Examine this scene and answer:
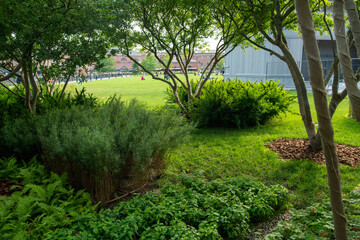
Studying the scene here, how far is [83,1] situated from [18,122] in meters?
2.58

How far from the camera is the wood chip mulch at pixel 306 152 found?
5289mm

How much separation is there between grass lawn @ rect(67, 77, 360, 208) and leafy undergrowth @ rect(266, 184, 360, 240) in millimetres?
679

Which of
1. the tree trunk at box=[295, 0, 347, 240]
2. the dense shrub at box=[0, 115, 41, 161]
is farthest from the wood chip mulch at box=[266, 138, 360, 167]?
the dense shrub at box=[0, 115, 41, 161]

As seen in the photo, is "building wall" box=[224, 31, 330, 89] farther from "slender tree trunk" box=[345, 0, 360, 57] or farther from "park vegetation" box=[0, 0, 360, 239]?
"slender tree trunk" box=[345, 0, 360, 57]

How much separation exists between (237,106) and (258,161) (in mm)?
3003

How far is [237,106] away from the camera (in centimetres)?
819

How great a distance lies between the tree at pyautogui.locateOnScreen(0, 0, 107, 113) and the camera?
4457 mm

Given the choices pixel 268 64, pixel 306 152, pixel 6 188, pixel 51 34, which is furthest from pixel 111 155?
pixel 268 64

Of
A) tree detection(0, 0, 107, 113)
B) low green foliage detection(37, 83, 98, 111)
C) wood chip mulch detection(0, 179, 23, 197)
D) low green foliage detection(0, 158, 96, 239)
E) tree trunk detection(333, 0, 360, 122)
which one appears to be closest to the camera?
tree trunk detection(333, 0, 360, 122)

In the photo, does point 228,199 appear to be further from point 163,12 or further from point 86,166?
point 163,12

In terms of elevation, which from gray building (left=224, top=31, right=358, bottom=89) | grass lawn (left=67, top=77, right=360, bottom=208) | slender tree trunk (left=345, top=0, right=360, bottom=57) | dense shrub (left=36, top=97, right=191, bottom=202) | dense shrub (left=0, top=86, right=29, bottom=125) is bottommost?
grass lawn (left=67, top=77, right=360, bottom=208)

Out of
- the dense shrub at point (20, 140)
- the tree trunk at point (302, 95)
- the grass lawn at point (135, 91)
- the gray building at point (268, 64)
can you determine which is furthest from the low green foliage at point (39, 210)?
the gray building at point (268, 64)

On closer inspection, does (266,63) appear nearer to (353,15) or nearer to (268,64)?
(268,64)

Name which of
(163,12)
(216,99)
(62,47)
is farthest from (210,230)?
(163,12)
